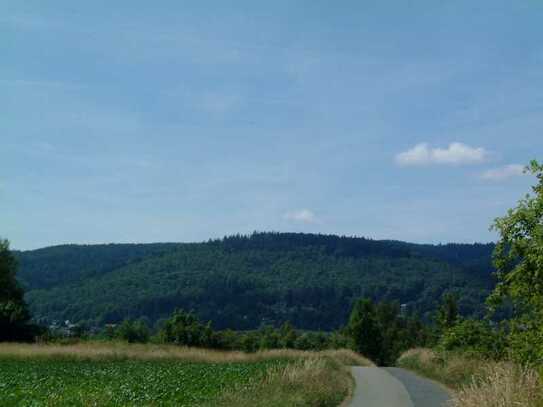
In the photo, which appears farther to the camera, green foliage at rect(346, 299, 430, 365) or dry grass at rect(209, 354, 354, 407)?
green foliage at rect(346, 299, 430, 365)

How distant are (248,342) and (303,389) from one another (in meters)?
68.2

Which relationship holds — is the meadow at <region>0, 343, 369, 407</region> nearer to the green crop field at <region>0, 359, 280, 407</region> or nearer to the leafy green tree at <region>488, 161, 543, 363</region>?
the green crop field at <region>0, 359, 280, 407</region>

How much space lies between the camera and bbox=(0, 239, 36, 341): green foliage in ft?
168

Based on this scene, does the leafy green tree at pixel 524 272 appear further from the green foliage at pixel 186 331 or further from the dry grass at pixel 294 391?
the green foliage at pixel 186 331

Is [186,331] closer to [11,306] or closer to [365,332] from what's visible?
[365,332]

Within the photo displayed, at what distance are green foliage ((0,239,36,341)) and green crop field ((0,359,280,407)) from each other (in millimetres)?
22236

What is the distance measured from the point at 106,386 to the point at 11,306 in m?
35.7

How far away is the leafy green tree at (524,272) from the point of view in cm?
1207

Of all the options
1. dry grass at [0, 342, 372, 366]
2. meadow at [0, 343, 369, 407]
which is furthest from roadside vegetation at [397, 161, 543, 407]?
dry grass at [0, 342, 372, 366]

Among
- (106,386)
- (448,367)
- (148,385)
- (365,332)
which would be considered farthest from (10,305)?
(365,332)

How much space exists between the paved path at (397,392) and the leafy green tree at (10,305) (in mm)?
32856

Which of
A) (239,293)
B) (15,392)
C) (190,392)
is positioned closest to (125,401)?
(190,392)

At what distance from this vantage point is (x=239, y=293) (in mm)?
196125

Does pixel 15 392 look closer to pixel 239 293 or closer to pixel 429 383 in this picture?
pixel 429 383
